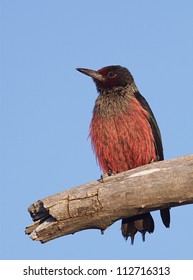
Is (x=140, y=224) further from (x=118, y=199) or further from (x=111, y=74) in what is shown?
(x=111, y=74)

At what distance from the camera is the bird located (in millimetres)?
7508

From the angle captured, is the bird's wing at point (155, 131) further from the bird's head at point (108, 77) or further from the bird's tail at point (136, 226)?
the bird's tail at point (136, 226)

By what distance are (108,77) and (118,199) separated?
301cm

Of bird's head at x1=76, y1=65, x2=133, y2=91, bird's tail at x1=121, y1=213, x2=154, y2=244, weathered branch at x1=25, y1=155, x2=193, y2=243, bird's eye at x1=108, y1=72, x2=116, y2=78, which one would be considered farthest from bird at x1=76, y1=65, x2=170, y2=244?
weathered branch at x1=25, y1=155, x2=193, y2=243

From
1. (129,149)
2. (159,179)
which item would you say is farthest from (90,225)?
(129,149)

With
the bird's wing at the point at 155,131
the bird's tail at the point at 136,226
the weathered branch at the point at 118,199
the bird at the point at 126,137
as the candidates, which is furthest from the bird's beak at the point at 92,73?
the weathered branch at the point at 118,199

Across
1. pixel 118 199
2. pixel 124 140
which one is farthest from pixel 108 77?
pixel 118 199

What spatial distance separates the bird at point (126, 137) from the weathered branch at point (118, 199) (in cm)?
123

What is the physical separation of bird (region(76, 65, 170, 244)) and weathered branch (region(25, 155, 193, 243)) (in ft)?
4.04

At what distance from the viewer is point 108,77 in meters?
8.75

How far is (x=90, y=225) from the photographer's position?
6.32 meters

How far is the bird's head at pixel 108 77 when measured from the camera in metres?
8.73
